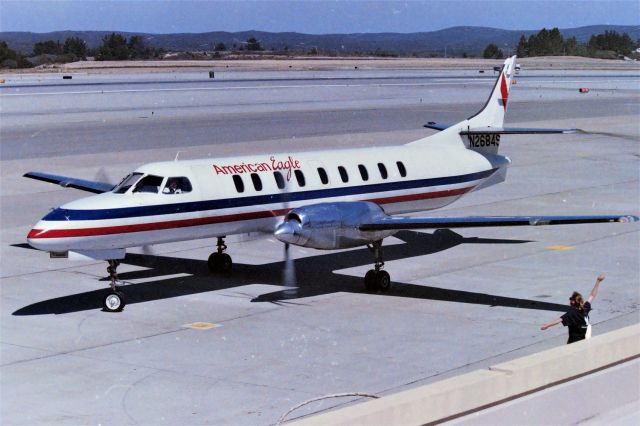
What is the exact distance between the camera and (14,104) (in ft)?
292

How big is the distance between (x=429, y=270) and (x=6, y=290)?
376 inches

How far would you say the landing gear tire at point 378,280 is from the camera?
21500mm

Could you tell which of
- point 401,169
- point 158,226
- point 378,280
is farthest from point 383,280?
point 158,226

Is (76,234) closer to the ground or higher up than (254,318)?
higher up

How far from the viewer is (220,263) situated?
2358 cm

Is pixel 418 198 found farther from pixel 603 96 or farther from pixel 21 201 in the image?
pixel 603 96

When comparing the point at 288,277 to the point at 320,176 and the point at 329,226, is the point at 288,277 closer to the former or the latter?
the point at 320,176

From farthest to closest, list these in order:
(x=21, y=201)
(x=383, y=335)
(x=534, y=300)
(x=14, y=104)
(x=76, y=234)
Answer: (x=14, y=104), (x=21, y=201), (x=534, y=300), (x=76, y=234), (x=383, y=335)

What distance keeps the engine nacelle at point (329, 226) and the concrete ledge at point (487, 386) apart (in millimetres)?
9677

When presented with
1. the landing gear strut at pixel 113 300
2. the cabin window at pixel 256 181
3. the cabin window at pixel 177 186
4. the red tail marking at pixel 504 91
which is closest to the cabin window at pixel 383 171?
the cabin window at pixel 256 181

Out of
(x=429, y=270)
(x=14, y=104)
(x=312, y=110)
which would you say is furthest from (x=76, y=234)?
(x=14, y=104)

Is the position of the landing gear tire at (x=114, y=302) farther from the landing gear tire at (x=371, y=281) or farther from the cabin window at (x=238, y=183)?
the landing gear tire at (x=371, y=281)

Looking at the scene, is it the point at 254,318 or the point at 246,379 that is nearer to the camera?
the point at 246,379

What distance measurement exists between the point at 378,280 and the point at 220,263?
414cm
